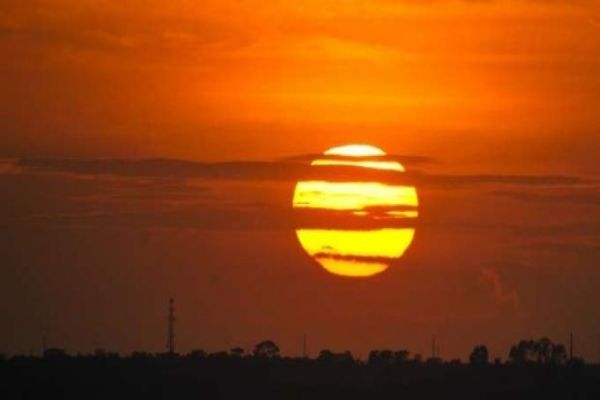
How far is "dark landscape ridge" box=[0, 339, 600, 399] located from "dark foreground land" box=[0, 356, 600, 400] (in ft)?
0.19

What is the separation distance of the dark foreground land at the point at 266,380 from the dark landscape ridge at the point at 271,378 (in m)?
0.06

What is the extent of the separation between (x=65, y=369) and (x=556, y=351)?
58674 mm

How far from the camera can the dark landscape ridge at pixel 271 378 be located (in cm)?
12475

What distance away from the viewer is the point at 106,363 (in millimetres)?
151375

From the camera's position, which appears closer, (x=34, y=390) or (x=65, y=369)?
(x=34, y=390)

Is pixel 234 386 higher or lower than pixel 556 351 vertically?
lower

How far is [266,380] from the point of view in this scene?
137375mm

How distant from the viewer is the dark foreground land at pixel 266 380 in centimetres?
12438

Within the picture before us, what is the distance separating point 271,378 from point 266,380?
9.89ft

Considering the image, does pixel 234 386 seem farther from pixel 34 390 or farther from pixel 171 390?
pixel 34 390

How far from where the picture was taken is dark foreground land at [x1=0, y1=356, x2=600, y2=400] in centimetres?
12438

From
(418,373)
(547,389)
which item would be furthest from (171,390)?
(418,373)

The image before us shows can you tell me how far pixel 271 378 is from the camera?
140 m

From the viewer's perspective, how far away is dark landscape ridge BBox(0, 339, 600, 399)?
125m
